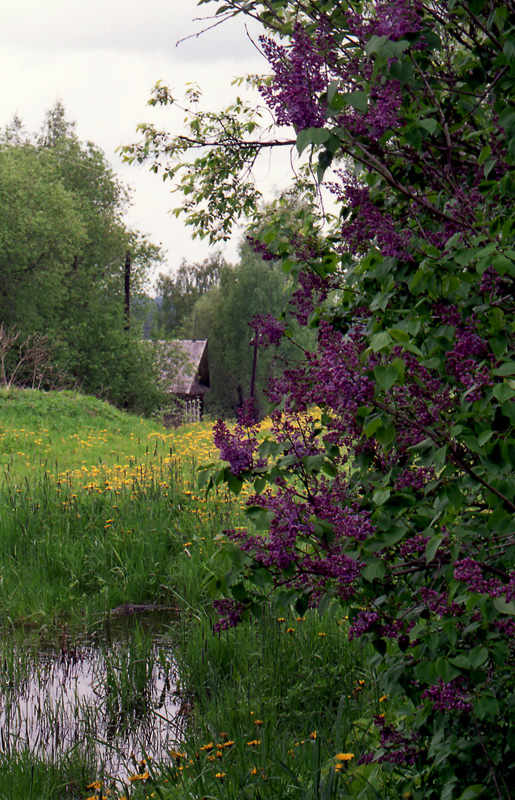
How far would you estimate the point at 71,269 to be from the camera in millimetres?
35156

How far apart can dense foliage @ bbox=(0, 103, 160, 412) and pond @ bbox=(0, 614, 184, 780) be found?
2551 centimetres

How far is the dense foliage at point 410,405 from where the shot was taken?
1689 millimetres

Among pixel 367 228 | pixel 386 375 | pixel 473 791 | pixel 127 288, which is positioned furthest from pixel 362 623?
pixel 127 288

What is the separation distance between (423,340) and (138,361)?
32.8m

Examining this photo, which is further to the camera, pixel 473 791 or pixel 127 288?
pixel 127 288

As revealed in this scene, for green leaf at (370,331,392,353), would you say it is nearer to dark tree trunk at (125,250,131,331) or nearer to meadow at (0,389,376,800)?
meadow at (0,389,376,800)

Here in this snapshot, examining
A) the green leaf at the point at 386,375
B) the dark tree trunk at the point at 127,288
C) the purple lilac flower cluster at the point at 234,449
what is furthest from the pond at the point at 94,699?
the dark tree trunk at the point at 127,288

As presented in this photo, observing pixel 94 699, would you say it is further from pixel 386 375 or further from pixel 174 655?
pixel 386 375

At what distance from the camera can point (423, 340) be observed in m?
1.99

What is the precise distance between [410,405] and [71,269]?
3548 centimetres

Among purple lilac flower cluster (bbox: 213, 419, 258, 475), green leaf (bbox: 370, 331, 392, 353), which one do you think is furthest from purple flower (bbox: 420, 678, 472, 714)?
green leaf (bbox: 370, 331, 392, 353)

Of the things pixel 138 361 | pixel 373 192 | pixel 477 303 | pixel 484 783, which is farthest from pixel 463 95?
pixel 138 361

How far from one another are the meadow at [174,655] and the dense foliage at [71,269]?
2299 cm

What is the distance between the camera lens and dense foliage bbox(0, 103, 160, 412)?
31797 mm
